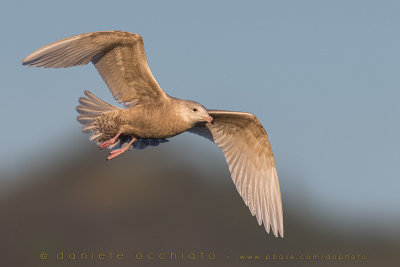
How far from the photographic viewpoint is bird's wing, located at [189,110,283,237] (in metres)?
13.7

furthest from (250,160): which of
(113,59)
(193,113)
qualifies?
(113,59)

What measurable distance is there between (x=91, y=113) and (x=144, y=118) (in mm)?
1233

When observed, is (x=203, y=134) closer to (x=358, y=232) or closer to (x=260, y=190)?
(x=260, y=190)

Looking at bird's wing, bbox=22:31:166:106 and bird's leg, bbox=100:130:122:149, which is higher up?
bird's wing, bbox=22:31:166:106

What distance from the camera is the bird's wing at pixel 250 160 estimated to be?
1366cm

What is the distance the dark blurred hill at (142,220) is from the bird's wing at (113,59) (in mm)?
32894

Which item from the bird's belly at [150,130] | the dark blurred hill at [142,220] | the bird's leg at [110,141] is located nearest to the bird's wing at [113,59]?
the bird's belly at [150,130]

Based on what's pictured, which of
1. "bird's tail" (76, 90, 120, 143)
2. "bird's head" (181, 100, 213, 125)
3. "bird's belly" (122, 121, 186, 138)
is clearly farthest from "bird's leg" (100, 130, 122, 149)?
"bird's head" (181, 100, 213, 125)

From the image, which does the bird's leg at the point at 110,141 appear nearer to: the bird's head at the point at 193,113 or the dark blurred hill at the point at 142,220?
the bird's head at the point at 193,113

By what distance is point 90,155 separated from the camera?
57000mm

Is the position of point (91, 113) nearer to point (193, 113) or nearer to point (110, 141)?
point (110, 141)

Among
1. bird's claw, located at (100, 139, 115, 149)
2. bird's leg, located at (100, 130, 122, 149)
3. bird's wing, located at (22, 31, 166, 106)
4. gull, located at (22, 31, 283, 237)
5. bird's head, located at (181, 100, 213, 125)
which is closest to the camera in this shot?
bird's wing, located at (22, 31, 166, 106)

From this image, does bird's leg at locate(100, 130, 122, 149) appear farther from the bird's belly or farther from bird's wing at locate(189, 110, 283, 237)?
bird's wing at locate(189, 110, 283, 237)

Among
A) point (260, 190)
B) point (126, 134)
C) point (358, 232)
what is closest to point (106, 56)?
point (126, 134)
